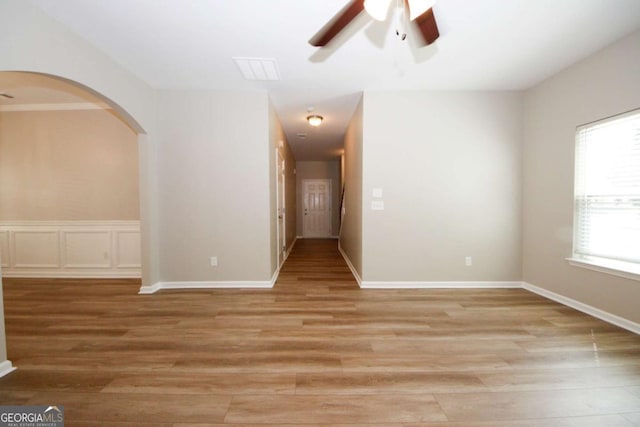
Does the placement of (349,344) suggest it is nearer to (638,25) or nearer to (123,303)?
(123,303)

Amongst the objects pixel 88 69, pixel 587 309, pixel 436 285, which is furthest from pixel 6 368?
pixel 587 309

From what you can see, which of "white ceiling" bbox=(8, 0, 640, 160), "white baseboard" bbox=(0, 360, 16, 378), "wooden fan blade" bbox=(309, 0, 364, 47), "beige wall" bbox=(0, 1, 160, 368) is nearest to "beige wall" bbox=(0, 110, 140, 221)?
"beige wall" bbox=(0, 1, 160, 368)

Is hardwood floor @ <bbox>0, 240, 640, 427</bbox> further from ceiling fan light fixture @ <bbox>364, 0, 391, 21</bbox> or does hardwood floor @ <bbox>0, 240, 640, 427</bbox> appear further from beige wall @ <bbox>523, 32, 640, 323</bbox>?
ceiling fan light fixture @ <bbox>364, 0, 391, 21</bbox>

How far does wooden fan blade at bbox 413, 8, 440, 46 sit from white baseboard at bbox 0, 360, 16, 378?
3660 millimetres

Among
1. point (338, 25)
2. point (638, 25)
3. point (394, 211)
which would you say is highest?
point (638, 25)

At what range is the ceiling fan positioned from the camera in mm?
1531

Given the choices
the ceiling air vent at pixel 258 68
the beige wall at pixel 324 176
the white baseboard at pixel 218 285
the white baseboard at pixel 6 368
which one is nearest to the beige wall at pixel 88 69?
the white baseboard at pixel 6 368

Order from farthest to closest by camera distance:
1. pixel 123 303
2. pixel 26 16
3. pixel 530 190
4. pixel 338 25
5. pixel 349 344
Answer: pixel 530 190 < pixel 123 303 < pixel 349 344 < pixel 26 16 < pixel 338 25

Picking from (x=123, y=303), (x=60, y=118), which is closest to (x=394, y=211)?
(x=123, y=303)

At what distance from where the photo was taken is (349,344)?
2166 mm

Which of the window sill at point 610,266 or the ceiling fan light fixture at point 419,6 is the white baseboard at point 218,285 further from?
the window sill at point 610,266

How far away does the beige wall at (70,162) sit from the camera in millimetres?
3982

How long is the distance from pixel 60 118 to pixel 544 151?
6967 millimetres

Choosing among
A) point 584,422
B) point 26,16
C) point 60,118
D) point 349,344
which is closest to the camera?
point 584,422
